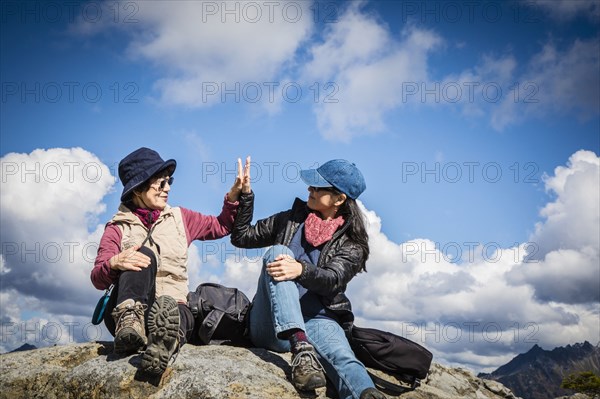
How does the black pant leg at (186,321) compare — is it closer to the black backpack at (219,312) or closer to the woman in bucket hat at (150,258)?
the woman in bucket hat at (150,258)

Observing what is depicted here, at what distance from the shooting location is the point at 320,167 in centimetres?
693

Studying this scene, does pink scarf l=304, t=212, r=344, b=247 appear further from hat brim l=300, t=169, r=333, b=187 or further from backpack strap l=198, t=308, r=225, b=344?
backpack strap l=198, t=308, r=225, b=344

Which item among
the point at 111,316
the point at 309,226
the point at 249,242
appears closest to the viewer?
the point at 111,316

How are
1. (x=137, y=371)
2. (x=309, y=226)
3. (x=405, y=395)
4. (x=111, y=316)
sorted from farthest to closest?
(x=309, y=226) → (x=405, y=395) → (x=111, y=316) → (x=137, y=371)

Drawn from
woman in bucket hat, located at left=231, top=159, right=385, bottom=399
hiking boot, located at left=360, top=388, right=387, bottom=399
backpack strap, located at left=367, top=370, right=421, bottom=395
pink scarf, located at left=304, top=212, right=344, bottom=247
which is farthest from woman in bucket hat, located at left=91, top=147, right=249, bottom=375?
backpack strap, located at left=367, top=370, right=421, bottom=395

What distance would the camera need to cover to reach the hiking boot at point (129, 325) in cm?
513

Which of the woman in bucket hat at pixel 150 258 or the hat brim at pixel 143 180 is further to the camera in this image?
the hat brim at pixel 143 180

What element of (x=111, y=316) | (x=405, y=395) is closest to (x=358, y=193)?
(x=405, y=395)

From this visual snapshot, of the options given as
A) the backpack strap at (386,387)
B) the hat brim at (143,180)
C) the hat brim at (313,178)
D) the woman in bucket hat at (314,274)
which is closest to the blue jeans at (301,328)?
the woman in bucket hat at (314,274)

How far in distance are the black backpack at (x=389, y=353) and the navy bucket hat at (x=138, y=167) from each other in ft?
10.3

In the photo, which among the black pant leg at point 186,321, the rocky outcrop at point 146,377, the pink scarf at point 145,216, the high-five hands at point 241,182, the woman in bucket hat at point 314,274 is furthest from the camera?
the high-five hands at point 241,182

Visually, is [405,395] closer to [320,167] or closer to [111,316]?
[320,167]

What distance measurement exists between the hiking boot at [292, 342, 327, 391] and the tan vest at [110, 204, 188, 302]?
1.86m

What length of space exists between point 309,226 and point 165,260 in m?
1.86
